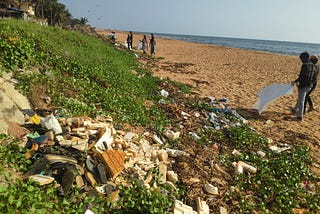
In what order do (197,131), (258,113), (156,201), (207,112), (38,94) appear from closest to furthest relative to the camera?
(156,201) < (38,94) < (197,131) < (207,112) < (258,113)

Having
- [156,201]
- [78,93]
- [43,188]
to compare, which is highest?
[78,93]

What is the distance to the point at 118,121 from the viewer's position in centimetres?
536

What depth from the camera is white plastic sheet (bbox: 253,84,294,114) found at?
7.53m

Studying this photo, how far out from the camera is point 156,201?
3.08 metres

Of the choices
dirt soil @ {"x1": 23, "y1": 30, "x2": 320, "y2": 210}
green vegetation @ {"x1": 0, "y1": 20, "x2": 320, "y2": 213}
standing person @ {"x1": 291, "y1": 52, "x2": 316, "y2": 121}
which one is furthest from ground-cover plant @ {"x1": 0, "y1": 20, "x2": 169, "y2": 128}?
standing person @ {"x1": 291, "y1": 52, "x2": 316, "y2": 121}

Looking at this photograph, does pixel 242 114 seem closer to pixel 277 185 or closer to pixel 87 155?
pixel 277 185

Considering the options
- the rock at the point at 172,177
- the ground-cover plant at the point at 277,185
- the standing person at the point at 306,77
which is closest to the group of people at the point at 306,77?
the standing person at the point at 306,77

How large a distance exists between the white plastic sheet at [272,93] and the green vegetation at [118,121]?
1.27 meters

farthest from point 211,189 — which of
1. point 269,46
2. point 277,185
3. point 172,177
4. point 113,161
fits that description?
point 269,46

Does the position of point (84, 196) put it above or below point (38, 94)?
below

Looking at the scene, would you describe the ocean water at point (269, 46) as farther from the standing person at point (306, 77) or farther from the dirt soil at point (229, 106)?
the standing person at point (306, 77)

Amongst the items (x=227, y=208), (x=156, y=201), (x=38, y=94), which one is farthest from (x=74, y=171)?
(x=38, y=94)

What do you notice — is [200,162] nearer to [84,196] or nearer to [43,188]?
[84,196]

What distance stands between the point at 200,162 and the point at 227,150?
980 millimetres
